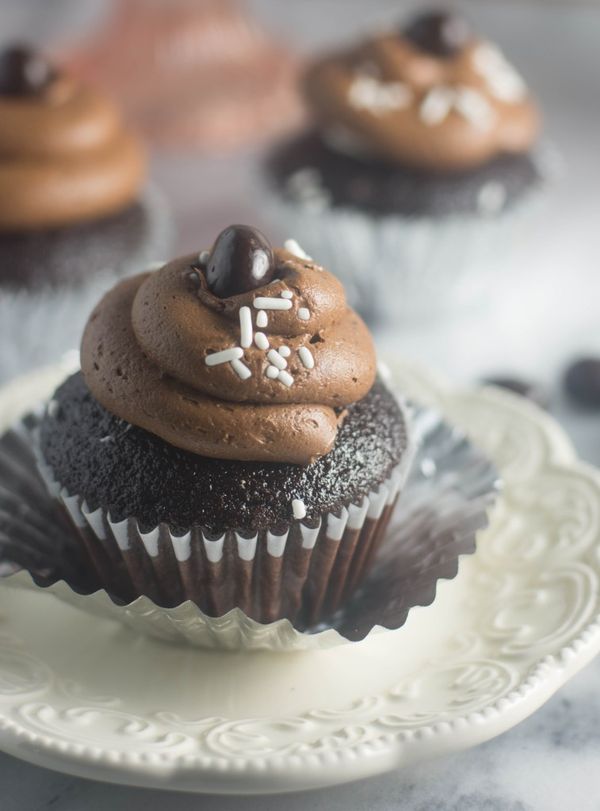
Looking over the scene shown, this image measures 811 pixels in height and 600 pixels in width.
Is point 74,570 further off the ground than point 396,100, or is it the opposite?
point 396,100

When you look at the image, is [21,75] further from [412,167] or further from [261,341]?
[261,341]

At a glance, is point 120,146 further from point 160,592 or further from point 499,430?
point 160,592

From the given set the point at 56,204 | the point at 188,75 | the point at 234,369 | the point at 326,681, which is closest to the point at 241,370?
the point at 234,369

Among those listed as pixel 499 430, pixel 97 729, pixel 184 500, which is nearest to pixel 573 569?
pixel 499 430

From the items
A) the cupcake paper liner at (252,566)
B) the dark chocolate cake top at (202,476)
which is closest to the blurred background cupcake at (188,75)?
the cupcake paper liner at (252,566)

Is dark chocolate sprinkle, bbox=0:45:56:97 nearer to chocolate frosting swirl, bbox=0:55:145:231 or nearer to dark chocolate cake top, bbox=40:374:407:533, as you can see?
chocolate frosting swirl, bbox=0:55:145:231

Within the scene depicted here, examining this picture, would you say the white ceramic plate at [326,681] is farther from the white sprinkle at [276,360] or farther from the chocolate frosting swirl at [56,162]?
the chocolate frosting swirl at [56,162]
